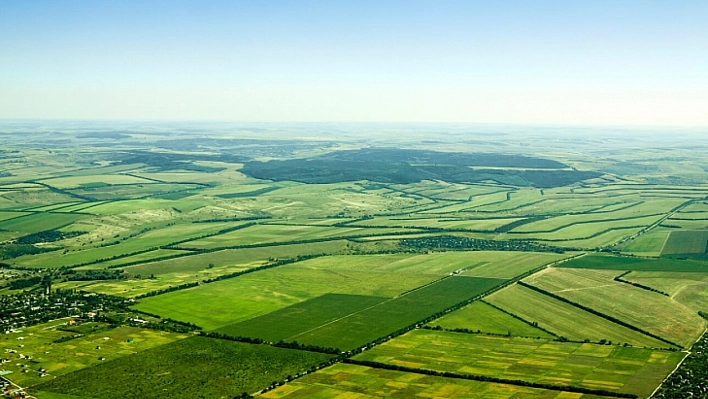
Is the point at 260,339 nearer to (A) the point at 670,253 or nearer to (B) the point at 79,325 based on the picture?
(B) the point at 79,325

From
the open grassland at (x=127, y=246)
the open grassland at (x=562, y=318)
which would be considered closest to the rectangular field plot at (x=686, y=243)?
the open grassland at (x=562, y=318)

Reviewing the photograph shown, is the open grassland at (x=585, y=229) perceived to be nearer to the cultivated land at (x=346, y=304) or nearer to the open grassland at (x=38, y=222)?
the cultivated land at (x=346, y=304)

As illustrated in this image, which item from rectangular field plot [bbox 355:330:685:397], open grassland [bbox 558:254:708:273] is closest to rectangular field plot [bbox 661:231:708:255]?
open grassland [bbox 558:254:708:273]

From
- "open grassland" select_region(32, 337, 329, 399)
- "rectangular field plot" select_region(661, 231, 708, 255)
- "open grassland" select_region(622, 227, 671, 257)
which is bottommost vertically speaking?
"open grassland" select_region(32, 337, 329, 399)

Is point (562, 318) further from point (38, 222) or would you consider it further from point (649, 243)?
point (38, 222)

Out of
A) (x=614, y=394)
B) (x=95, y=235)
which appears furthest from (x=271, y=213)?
(x=614, y=394)

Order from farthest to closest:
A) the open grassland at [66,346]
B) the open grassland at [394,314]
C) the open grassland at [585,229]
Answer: the open grassland at [585,229], the open grassland at [394,314], the open grassland at [66,346]

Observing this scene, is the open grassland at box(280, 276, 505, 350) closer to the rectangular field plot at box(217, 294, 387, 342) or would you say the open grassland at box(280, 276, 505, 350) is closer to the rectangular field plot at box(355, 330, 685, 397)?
the rectangular field plot at box(217, 294, 387, 342)
